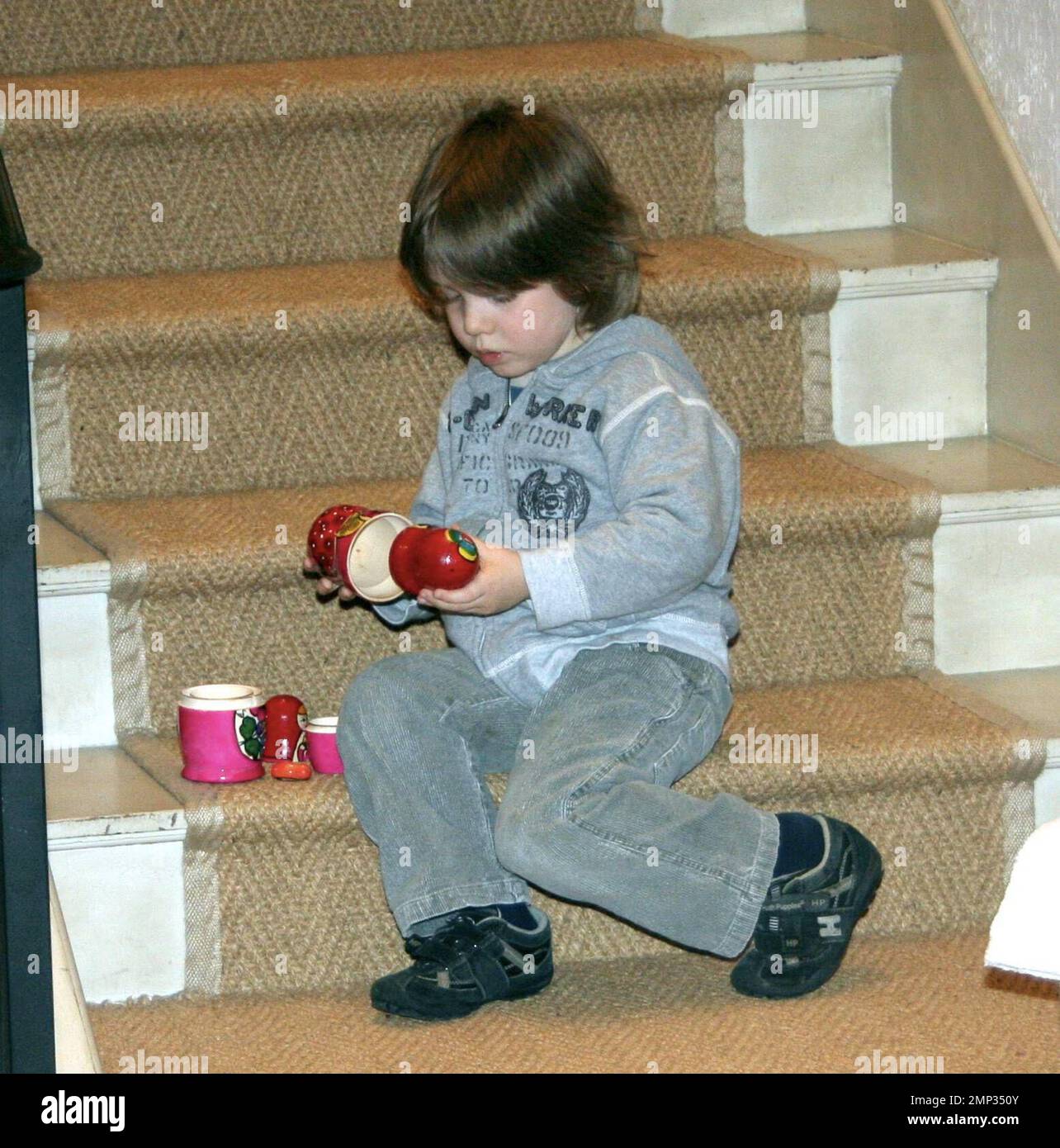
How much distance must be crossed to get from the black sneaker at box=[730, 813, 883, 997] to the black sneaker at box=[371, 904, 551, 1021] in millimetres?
184

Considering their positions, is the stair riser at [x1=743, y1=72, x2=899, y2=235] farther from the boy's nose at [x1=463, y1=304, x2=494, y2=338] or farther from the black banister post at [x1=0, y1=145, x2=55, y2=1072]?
the black banister post at [x1=0, y1=145, x2=55, y2=1072]

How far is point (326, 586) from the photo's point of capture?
65.0 inches

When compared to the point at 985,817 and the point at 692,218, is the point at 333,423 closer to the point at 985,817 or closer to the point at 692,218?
the point at 692,218

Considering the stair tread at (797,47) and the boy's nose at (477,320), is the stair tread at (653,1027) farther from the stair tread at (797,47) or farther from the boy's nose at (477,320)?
the stair tread at (797,47)

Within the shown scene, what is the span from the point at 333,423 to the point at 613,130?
50 cm

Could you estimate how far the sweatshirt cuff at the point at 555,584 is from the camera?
1.55 metres

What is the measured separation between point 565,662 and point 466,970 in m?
0.29

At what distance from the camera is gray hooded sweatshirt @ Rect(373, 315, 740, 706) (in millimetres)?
1551

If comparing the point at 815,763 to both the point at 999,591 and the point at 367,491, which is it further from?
the point at 367,491

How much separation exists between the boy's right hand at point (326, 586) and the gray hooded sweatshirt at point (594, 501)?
63mm

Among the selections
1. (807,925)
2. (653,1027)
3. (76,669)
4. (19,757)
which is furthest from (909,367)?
(19,757)

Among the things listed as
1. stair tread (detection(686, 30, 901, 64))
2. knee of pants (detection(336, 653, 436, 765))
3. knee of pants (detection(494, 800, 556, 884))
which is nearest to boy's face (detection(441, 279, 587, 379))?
knee of pants (detection(336, 653, 436, 765))

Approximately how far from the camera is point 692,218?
2123mm
